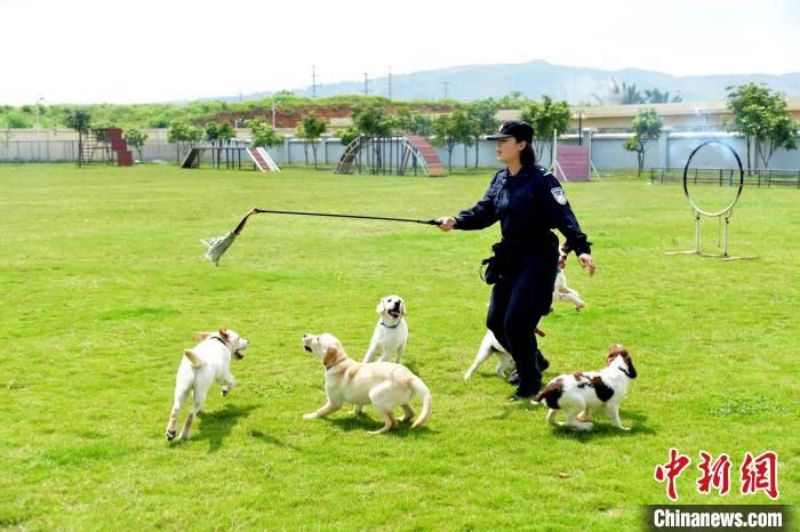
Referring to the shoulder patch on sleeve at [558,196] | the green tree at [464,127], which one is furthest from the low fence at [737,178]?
the shoulder patch on sleeve at [558,196]

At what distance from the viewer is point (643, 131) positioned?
61375mm

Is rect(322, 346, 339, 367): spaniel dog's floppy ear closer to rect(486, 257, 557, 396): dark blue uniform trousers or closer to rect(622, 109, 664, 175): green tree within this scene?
rect(486, 257, 557, 396): dark blue uniform trousers

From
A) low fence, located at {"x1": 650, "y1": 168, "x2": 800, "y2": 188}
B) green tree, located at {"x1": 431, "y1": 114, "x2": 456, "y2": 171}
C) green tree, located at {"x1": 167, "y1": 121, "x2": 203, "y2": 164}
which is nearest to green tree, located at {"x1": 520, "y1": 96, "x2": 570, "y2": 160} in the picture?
green tree, located at {"x1": 431, "y1": 114, "x2": 456, "y2": 171}

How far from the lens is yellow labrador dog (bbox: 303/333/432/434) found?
23.9 feet

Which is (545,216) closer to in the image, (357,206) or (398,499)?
(398,499)

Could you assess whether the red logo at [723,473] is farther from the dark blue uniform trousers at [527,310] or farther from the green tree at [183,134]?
the green tree at [183,134]

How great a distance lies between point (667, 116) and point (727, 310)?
68499mm

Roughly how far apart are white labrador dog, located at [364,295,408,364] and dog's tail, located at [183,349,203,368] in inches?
78.1

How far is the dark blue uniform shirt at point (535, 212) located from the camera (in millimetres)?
7891

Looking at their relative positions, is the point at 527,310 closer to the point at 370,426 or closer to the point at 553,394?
the point at 553,394

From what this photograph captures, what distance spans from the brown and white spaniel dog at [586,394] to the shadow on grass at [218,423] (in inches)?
101

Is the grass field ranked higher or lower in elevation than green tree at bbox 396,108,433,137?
lower

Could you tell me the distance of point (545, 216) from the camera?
803 centimetres

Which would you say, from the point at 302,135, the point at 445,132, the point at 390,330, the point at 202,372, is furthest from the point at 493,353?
the point at 302,135
